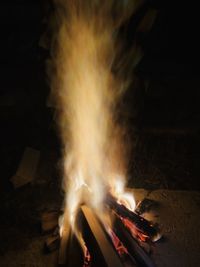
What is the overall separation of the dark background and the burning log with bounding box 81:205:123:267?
1865mm

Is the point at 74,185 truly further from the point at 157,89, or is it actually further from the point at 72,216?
the point at 157,89

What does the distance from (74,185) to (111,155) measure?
4.14 feet

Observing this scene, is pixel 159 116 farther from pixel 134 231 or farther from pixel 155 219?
pixel 134 231

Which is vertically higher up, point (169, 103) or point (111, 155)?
point (169, 103)

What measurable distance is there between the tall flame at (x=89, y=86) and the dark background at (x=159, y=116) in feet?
1.45

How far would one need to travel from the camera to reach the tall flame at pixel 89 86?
16.6ft

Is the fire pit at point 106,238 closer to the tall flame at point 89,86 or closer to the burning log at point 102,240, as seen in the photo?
the burning log at point 102,240

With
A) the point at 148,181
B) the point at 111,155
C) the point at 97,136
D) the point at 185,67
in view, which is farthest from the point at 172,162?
the point at 185,67

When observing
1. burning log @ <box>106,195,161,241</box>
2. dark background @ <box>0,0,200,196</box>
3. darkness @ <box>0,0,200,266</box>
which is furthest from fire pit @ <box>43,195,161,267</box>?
dark background @ <box>0,0,200,196</box>

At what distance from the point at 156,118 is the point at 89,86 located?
1.79 meters

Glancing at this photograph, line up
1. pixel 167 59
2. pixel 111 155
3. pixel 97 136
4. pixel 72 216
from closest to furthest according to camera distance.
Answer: pixel 72 216, pixel 97 136, pixel 111 155, pixel 167 59

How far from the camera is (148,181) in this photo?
219 inches

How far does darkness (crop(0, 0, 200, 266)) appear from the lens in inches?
222

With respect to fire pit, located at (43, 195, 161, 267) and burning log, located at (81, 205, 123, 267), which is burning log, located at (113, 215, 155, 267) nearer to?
fire pit, located at (43, 195, 161, 267)
